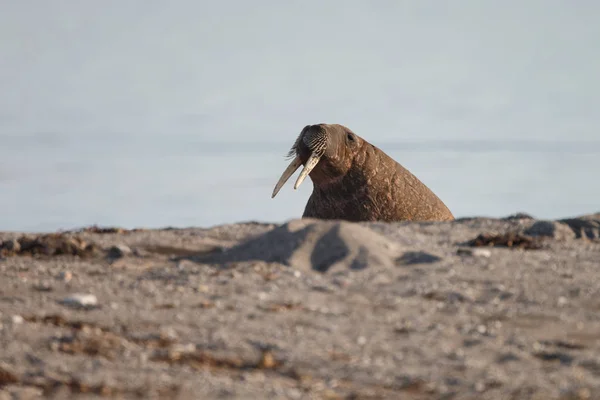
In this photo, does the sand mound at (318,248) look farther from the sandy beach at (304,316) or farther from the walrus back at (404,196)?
the walrus back at (404,196)

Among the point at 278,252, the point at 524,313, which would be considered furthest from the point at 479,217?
the point at 524,313

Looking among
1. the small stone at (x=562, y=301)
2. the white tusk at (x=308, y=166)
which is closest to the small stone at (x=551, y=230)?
the small stone at (x=562, y=301)

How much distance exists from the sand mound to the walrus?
571cm

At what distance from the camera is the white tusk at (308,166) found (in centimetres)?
1411

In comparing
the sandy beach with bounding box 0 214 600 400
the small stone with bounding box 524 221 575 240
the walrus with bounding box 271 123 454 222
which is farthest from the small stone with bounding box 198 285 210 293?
the walrus with bounding box 271 123 454 222

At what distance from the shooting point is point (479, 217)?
11.4 m

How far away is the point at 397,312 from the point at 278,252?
191cm

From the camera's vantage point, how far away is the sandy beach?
18.1ft

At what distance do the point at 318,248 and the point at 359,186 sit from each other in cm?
693

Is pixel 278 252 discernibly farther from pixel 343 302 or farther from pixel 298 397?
pixel 298 397

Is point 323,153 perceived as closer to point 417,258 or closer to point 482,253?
point 482,253

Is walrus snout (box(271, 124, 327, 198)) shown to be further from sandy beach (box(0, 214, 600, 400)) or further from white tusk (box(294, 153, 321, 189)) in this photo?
sandy beach (box(0, 214, 600, 400))

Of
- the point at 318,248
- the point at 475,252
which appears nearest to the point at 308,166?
the point at 475,252

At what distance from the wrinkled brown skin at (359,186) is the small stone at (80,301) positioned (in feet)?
25.9
